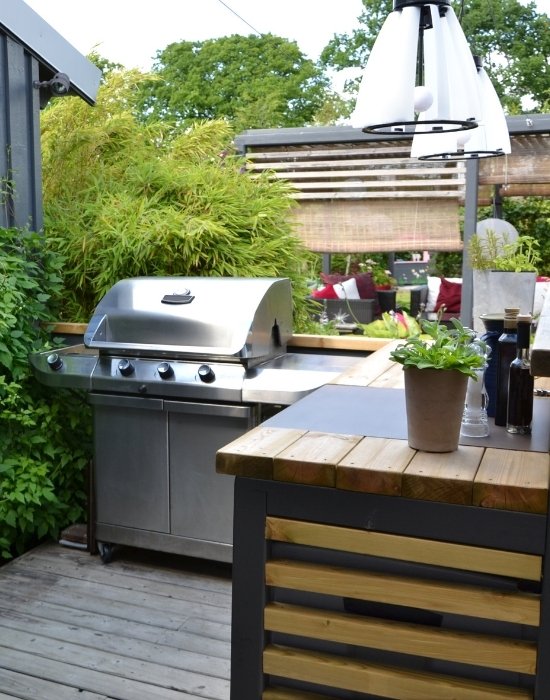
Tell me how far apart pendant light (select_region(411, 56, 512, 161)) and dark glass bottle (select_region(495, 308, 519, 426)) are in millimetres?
665

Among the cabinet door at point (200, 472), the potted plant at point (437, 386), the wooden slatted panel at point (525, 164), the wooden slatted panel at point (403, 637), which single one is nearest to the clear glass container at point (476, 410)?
the potted plant at point (437, 386)

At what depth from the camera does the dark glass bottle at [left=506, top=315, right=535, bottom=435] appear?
1.84 metres

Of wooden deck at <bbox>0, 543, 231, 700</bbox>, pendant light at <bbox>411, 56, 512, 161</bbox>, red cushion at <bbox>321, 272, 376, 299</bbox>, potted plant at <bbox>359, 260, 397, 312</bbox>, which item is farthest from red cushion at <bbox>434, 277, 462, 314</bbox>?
pendant light at <bbox>411, 56, 512, 161</bbox>

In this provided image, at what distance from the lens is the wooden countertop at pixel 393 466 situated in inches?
60.6

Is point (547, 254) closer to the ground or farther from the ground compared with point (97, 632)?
farther from the ground

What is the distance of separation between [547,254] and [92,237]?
9369 mm

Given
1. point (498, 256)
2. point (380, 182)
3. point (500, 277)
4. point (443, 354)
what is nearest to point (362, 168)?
point (380, 182)

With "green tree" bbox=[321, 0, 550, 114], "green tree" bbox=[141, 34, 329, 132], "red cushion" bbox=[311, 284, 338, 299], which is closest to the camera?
"red cushion" bbox=[311, 284, 338, 299]

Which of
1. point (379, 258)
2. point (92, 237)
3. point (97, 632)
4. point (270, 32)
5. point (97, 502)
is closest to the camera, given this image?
point (97, 632)

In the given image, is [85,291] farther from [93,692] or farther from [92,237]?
[93,692]

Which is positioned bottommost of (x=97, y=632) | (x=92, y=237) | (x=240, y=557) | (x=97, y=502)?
(x=97, y=632)

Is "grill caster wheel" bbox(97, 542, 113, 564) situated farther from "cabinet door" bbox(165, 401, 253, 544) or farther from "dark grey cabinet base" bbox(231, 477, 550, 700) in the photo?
"dark grey cabinet base" bbox(231, 477, 550, 700)

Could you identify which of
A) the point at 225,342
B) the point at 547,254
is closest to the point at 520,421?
the point at 225,342

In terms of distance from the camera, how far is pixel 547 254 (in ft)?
38.7
